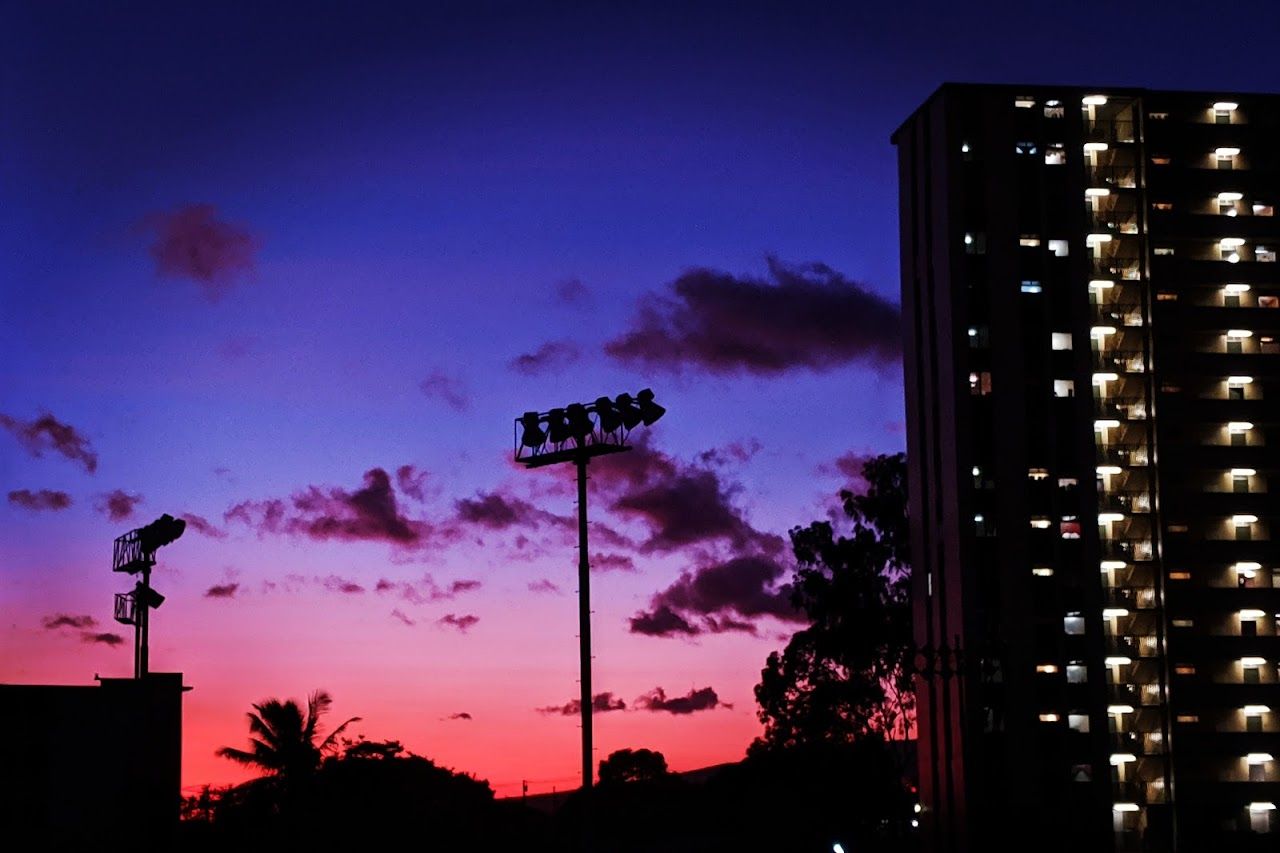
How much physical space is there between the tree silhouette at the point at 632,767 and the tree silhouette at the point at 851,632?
63.2 m

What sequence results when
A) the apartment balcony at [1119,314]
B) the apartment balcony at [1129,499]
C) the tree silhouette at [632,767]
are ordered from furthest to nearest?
the tree silhouette at [632,767] → the apartment balcony at [1119,314] → the apartment balcony at [1129,499]

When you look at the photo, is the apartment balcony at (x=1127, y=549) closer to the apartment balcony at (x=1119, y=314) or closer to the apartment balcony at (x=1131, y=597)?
the apartment balcony at (x=1131, y=597)

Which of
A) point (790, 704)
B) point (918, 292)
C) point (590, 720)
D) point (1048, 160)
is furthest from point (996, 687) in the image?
point (590, 720)

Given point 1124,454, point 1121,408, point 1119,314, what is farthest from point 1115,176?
point 1124,454

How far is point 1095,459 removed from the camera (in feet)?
337

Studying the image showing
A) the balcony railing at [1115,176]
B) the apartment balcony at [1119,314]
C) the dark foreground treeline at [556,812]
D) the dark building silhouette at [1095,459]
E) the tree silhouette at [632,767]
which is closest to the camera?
the dark foreground treeline at [556,812]

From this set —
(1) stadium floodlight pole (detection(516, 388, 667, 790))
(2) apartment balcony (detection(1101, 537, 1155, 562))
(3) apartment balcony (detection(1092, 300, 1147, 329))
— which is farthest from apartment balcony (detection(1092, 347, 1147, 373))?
(1) stadium floodlight pole (detection(516, 388, 667, 790))

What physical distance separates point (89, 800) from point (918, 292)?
60.3 m

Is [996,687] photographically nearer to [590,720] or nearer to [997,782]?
[997,782]

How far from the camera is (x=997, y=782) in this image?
96812 mm

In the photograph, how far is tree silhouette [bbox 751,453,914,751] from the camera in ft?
346

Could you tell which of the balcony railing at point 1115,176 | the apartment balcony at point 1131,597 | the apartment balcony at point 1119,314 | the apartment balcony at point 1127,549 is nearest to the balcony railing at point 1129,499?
the apartment balcony at point 1127,549

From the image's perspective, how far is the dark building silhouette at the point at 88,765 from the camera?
63406 millimetres

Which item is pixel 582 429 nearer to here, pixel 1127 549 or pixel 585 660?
pixel 585 660
